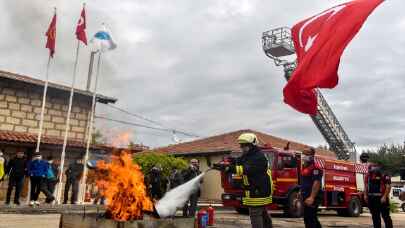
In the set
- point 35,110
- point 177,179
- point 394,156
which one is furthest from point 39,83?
point 394,156

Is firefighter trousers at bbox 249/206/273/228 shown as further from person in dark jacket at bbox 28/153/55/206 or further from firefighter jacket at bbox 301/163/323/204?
person in dark jacket at bbox 28/153/55/206

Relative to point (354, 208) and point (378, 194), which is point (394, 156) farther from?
point (378, 194)

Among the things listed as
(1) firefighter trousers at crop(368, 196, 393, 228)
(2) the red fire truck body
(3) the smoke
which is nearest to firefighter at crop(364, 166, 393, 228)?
(1) firefighter trousers at crop(368, 196, 393, 228)

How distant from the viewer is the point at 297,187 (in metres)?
14.0

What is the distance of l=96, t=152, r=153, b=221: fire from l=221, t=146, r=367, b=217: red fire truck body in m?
6.03

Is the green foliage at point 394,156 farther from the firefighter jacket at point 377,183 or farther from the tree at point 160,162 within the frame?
the firefighter jacket at point 377,183

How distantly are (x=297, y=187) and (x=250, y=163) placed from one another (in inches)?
339

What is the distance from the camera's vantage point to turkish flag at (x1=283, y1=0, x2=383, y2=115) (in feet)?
23.3

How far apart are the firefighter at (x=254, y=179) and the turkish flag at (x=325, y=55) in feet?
5.65

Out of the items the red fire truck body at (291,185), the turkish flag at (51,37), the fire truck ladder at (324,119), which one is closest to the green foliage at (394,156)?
the fire truck ladder at (324,119)

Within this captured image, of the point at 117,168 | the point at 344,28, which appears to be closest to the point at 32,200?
the point at 117,168

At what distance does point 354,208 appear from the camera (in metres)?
17.0

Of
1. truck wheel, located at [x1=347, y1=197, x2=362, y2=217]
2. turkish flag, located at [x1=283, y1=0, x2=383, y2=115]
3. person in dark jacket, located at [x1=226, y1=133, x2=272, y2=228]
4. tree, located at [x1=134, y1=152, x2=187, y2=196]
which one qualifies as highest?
turkish flag, located at [x1=283, y1=0, x2=383, y2=115]

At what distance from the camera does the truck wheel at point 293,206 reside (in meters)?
13.9
